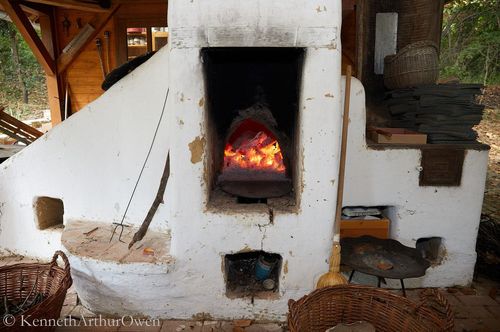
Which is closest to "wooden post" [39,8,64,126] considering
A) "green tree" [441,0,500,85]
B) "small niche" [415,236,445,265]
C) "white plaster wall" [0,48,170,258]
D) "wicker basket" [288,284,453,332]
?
"white plaster wall" [0,48,170,258]

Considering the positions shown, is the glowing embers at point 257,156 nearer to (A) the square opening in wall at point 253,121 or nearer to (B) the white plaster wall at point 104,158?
(A) the square opening in wall at point 253,121

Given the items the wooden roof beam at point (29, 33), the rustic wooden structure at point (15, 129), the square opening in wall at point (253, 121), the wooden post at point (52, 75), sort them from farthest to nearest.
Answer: the wooden post at point (52, 75), the rustic wooden structure at point (15, 129), the wooden roof beam at point (29, 33), the square opening in wall at point (253, 121)

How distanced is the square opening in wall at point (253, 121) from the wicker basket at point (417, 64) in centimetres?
110

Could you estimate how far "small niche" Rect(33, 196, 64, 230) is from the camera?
12.4 ft

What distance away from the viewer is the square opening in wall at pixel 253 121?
328cm

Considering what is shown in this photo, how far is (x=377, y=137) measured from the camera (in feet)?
11.4

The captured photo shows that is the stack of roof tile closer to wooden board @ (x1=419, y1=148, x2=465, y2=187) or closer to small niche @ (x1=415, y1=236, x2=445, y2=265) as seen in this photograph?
wooden board @ (x1=419, y1=148, x2=465, y2=187)

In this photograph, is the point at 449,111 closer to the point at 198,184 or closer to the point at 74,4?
the point at 198,184

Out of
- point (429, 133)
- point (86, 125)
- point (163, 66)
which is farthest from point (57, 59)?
point (429, 133)

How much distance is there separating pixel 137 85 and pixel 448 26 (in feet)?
31.7

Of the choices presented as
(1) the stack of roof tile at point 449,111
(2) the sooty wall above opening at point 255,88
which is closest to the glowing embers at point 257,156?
(2) the sooty wall above opening at point 255,88

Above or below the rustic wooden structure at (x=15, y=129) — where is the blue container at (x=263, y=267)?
below

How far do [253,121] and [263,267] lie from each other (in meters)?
1.38

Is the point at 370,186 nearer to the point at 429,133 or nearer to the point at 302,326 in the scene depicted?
the point at 429,133
